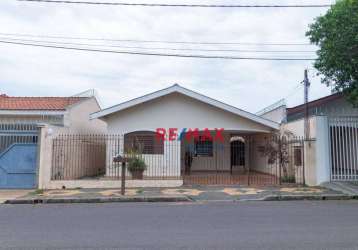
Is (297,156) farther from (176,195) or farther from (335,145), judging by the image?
(176,195)

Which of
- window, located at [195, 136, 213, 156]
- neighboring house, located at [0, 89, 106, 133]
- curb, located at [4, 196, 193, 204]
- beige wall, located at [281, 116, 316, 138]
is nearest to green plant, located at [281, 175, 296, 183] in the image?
beige wall, located at [281, 116, 316, 138]

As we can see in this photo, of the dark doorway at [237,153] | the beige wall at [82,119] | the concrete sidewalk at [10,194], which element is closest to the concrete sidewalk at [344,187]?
the dark doorway at [237,153]

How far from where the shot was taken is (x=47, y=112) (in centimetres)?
1641

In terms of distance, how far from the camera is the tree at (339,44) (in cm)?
1188

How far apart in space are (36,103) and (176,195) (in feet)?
34.3

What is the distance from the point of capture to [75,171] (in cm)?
1619

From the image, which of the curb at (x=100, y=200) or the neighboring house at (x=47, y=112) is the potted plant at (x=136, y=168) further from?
the neighboring house at (x=47, y=112)

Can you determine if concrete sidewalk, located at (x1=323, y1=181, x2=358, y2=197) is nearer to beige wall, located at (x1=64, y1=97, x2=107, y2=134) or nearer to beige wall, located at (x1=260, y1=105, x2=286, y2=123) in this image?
beige wall, located at (x1=260, y1=105, x2=286, y2=123)

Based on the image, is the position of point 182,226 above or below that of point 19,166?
below

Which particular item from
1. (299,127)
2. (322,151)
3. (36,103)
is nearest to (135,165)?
(36,103)

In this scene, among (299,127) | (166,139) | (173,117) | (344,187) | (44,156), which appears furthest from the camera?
(173,117)

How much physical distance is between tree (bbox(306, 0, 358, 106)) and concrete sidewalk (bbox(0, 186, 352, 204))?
4.28 meters

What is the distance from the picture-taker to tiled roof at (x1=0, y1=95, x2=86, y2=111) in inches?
661

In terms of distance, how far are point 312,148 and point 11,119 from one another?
1428cm
